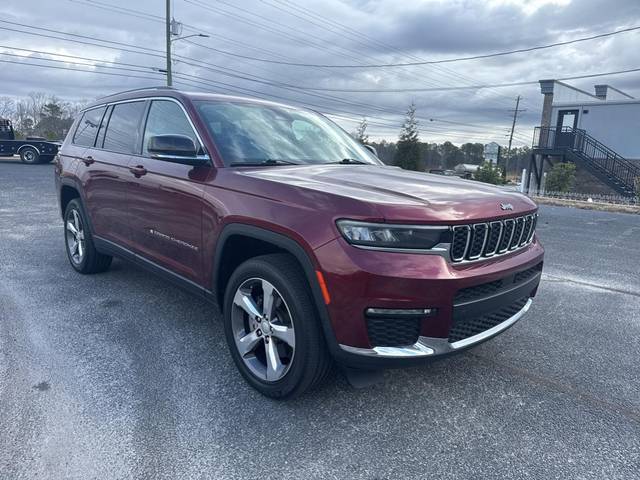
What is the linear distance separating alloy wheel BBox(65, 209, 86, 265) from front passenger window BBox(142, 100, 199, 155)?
5.76 feet

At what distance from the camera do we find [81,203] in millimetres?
5074

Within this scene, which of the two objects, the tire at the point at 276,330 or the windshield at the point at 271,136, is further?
the windshield at the point at 271,136

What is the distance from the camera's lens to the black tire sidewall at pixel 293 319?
8.36ft

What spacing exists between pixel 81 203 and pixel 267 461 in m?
3.84

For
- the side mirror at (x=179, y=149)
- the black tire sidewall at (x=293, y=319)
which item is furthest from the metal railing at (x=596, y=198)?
the black tire sidewall at (x=293, y=319)

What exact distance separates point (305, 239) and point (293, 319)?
0.45 meters

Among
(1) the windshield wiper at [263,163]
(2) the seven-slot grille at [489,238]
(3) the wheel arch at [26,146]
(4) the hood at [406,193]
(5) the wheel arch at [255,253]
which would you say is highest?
(3) the wheel arch at [26,146]

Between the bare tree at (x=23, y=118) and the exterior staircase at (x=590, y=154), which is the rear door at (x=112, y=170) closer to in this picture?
the exterior staircase at (x=590, y=154)

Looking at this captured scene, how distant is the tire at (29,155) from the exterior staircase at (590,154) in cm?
2720

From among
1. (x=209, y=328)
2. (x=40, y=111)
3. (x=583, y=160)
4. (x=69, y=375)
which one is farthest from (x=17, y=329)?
(x=40, y=111)

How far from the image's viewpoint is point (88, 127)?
5168mm

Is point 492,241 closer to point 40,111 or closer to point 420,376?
point 420,376

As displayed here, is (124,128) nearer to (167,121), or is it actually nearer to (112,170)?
(112,170)

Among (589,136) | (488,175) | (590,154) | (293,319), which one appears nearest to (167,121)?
(293,319)
